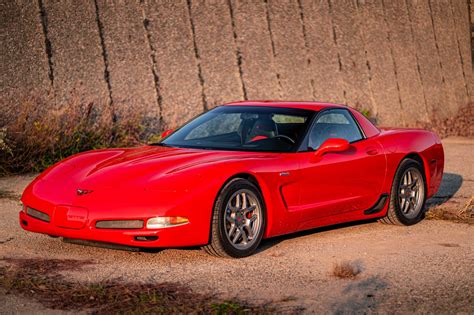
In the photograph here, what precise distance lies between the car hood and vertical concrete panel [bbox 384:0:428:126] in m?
13.6

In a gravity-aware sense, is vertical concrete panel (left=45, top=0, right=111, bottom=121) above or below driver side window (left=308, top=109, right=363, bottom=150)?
above

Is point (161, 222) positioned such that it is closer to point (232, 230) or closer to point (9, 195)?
point (232, 230)

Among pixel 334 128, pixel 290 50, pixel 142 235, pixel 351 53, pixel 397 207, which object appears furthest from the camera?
pixel 351 53

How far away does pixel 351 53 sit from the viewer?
62.7ft

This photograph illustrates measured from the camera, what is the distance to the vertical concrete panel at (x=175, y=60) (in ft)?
48.4

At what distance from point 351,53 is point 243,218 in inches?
496

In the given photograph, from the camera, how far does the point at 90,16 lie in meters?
13.9

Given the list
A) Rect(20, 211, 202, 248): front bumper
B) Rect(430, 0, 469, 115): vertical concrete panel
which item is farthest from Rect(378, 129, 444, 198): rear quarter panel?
Rect(430, 0, 469, 115): vertical concrete panel

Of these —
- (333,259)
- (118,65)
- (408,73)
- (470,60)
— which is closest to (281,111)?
(333,259)

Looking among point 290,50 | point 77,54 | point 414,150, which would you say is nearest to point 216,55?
point 290,50

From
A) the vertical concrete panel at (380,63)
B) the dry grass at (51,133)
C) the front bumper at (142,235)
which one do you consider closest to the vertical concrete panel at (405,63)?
the vertical concrete panel at (380,63)

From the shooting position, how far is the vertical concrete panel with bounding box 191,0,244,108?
15484 mm

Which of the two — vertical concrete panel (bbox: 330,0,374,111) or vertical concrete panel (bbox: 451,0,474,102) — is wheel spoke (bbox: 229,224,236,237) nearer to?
vertical concrete panel (bbox: 330,0,374,111)

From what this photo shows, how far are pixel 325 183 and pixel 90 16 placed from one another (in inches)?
278
